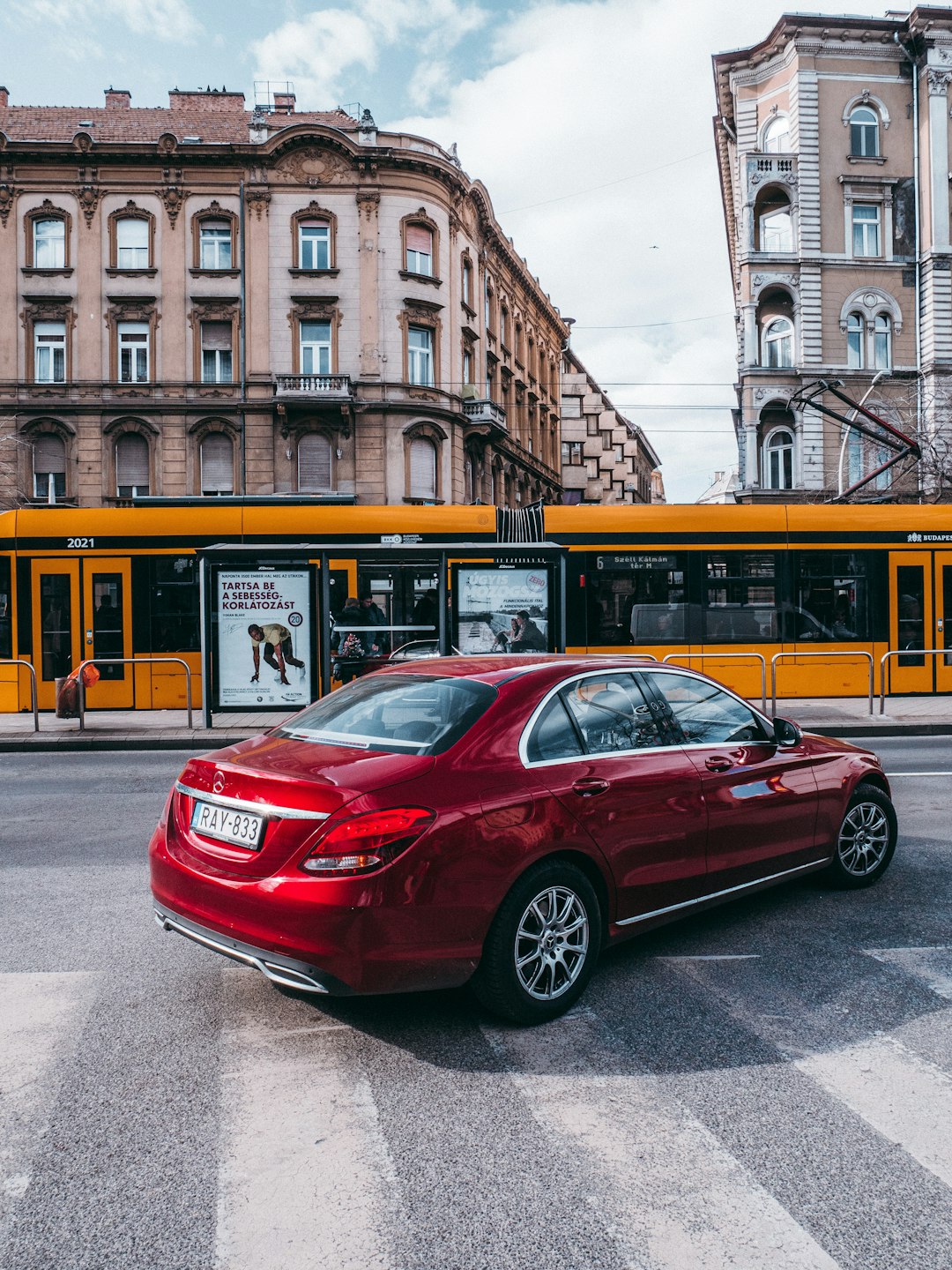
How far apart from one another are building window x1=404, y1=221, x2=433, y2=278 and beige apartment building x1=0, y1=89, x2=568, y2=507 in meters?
0.39

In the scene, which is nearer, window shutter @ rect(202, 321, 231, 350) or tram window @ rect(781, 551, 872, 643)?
tram window @ rect(781, 551, 872, 643)

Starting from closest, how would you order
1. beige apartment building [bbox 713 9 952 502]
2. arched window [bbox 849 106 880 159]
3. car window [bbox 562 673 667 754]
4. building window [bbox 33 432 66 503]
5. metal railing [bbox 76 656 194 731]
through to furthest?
car window [bbox 562 673 667 754]
metal railing [bbox 76 656 194 731]
building window [bbox 33 432 66 503]
beige apartment building [bbox 713 9 952 502]
arched window [bbox 849 106 880 159]

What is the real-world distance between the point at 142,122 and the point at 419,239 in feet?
36.6

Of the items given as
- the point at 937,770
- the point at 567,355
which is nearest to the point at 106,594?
the point at 937,770

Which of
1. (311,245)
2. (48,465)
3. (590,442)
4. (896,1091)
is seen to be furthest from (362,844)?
(590,442)

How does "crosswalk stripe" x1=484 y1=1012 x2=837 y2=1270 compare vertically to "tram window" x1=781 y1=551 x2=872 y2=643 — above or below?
below

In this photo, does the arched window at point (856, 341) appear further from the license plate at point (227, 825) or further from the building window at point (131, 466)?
the license plate at point (227, 825)

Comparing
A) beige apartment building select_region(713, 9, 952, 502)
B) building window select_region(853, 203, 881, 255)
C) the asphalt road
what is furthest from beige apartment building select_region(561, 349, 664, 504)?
the asphalt road

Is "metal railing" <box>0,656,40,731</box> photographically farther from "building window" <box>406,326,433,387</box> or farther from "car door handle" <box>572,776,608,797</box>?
"building window" <box>406,326,433,387</box>

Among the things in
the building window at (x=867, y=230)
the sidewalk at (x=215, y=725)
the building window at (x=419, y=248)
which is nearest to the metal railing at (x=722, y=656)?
the sidewalk at (x=215, y=725)

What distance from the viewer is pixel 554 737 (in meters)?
4.34

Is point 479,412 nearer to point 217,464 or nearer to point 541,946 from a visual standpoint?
point 217,464

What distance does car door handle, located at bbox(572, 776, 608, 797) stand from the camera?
4.20m

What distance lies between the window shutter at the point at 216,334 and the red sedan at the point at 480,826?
29.9m
